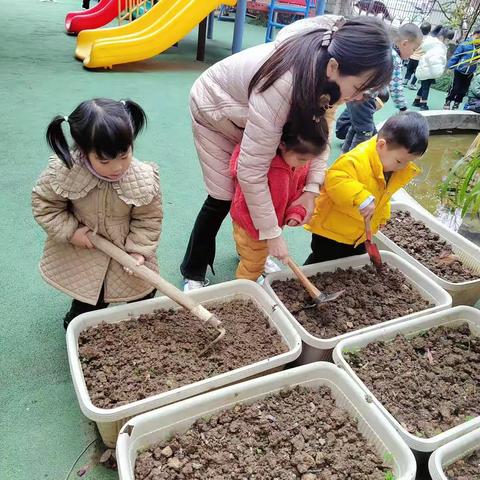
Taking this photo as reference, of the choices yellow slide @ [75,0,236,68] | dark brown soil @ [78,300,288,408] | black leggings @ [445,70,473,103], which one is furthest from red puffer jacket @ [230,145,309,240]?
black leggings @ [445,70,473,103]

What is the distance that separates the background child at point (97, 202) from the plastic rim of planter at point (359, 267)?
51 centimetres

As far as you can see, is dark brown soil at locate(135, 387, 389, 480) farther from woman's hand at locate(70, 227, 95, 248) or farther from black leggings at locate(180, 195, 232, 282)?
black leggings at locate(180, 195, 232, 282)

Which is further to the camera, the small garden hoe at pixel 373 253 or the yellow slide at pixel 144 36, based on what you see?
the yellow slide at pixel 144 36

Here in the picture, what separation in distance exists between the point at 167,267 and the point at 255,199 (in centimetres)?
82

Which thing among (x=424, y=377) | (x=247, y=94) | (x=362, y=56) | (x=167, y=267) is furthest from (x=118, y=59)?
(x=424, y=377)

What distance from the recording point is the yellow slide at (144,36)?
463 cm

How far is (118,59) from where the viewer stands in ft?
15.4

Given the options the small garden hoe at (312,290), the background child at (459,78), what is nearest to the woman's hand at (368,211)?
the small garden hoe at (312,290)

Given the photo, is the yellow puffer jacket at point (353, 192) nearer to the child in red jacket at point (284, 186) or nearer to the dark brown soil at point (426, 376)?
the child in red jacket at point (284, 186)

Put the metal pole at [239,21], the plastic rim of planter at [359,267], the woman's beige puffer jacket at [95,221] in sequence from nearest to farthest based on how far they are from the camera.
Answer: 1. the woman's beige puffer jacket at [95,221]
2. the plastic rim of planter at [359,267]
3. the metal pole at [239,21]

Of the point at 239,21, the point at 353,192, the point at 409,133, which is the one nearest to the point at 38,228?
the point at 353,192

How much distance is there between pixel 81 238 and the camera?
1381 millimetres

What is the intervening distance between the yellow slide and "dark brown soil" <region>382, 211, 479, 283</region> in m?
3.53

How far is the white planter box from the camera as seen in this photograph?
1469 millimetres
